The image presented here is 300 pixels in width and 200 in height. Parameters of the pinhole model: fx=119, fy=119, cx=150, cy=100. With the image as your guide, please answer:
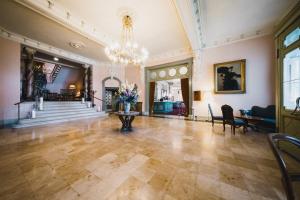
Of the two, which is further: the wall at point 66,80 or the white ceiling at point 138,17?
the wall at point 66,80

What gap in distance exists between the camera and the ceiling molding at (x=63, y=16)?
134 inches

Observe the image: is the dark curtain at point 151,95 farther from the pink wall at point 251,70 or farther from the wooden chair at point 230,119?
the wooden chair at point 230,119

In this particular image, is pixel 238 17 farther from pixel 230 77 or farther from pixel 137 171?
pixel 137 171

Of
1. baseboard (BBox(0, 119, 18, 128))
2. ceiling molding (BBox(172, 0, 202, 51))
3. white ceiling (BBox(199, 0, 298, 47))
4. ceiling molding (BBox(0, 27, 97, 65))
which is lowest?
baseboard (BBox(0, 119, 18, 128))

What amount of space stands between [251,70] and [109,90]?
31.7ft

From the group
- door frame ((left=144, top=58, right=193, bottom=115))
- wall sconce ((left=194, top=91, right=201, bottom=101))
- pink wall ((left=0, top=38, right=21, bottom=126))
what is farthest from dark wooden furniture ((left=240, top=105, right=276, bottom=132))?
pink wall ((left=0, top=38, right=21, bottom=126))

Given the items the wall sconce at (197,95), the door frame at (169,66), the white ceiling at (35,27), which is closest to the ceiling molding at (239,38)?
the door frame at (169,66)

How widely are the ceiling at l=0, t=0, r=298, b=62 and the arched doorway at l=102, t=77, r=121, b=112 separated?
12.8ft

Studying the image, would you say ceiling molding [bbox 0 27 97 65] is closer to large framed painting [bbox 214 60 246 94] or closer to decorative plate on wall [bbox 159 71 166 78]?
decorative plate on wall [bbox 159 71 166 78]

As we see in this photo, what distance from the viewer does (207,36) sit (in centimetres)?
553

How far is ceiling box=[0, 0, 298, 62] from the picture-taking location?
365 centimetres

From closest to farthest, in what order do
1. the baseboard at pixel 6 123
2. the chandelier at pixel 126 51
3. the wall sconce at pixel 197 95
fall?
1. the chandelier at pixel 126 51
2. the baseboard at pixel 6 123
3. the wall sconce at pixel 197 95

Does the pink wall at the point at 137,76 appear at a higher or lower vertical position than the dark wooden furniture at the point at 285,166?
higher

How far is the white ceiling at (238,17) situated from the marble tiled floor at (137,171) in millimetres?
4194
